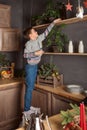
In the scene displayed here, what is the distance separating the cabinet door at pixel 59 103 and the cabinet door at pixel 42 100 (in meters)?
0.10

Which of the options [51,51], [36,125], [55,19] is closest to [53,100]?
[51,51]

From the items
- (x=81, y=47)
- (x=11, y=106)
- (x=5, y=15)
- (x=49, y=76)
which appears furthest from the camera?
(x=5, y=15)

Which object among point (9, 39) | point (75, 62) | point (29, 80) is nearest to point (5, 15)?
point (9, 39)

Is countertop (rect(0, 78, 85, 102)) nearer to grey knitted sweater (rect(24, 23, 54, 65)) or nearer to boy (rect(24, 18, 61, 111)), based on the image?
boy (rect(24, 18, 61, 111))

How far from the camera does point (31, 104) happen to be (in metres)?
3.64

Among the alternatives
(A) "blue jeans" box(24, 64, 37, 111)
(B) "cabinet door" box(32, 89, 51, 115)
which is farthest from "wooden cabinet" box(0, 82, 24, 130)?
(A) "blue jeans" box(24, 64, 37, 111)

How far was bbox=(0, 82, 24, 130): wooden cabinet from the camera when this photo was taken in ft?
11.8

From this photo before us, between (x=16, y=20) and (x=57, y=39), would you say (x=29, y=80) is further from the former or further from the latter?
(x=16, y=20)

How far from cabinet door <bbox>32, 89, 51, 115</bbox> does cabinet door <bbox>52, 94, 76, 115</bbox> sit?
0.10m

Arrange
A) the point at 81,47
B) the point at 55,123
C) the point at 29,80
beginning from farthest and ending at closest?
the point at 29,80
the point at 81,47
the point at 55,123

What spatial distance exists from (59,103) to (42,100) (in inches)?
15.8

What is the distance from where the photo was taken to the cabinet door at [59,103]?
2948 millimetres

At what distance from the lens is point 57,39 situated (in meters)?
3.29

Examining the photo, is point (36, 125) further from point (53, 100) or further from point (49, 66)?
point (49, 66)
